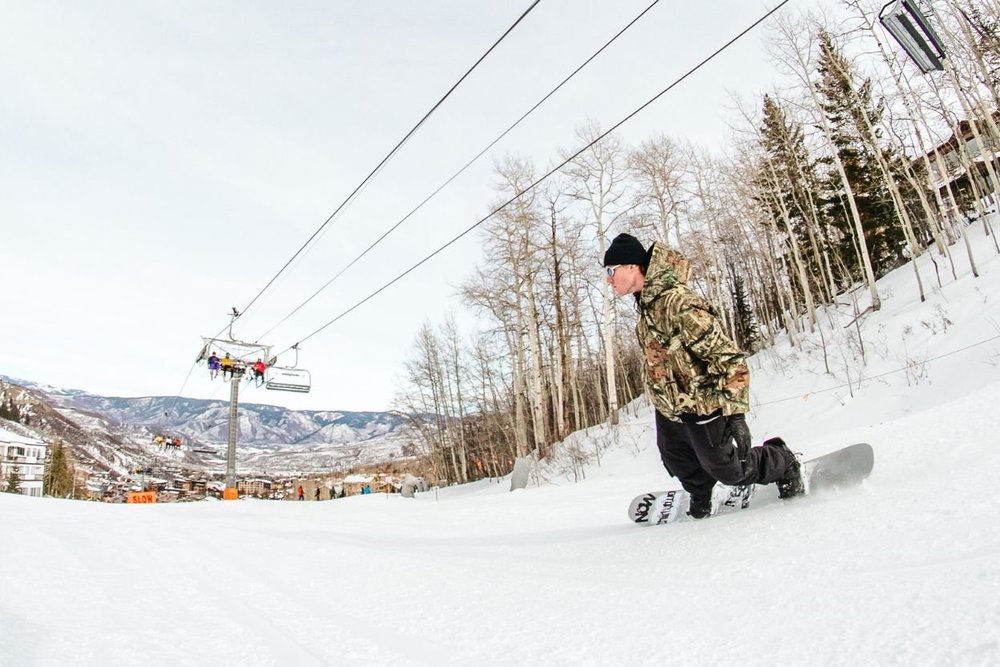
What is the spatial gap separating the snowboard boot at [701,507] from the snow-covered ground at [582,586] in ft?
0.84

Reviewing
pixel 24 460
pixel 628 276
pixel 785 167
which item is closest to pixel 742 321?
pixel 785 167

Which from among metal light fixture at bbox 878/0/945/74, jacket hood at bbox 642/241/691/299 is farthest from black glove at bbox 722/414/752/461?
metal light fixture at bbox 878/0/945/74

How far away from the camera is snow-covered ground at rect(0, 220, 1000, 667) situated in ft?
3.63

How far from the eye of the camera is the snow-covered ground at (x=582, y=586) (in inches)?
43.6

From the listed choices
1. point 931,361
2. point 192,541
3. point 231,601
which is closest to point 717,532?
point 231,601

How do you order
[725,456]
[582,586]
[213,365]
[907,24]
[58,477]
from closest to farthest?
[582,586], [725,456], [907,24], [213,365], [58,477]

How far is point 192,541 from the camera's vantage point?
350 cm

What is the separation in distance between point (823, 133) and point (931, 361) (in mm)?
9025

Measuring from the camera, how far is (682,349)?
231 centimetres

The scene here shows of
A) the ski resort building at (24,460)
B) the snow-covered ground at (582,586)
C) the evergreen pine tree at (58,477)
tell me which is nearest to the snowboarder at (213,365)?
the snow-covered ground at (582,586)

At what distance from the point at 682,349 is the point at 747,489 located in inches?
34.1

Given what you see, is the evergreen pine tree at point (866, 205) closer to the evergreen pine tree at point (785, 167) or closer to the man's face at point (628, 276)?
the evergreen pine tree at point (785, 167)

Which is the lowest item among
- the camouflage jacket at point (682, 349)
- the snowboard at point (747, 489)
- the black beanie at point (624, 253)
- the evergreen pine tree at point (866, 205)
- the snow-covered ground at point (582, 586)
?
the snow-covered ground at point (582, 586)

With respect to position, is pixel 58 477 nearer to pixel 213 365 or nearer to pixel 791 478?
pixel 213 365
